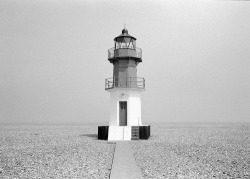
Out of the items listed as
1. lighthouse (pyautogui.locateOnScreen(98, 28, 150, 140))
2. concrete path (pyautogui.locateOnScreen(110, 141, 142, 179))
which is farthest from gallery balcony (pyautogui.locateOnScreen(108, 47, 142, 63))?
concrete path (pyautogui.locateOnScreen(110, 141, 142, 179))

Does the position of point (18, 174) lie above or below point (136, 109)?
below

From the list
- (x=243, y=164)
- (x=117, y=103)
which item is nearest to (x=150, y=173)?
(x=243, y=164)

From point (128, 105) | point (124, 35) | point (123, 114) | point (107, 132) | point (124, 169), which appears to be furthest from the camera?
point (124, 35)

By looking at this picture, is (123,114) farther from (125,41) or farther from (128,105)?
(125,41)

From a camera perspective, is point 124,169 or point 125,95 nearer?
point 124,169

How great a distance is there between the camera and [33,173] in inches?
373

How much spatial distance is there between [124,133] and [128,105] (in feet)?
8.31

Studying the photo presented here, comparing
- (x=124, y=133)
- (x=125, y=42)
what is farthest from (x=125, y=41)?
(x=124, y=133)

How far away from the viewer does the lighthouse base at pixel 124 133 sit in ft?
66.2

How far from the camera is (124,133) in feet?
66.5

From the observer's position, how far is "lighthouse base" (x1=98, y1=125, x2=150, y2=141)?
66.2 ft

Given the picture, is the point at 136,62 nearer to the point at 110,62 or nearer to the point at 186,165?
the point at 110,62

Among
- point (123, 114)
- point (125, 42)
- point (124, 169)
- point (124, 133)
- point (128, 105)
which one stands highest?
point (125, 42)

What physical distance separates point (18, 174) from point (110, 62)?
1509 centimetres
